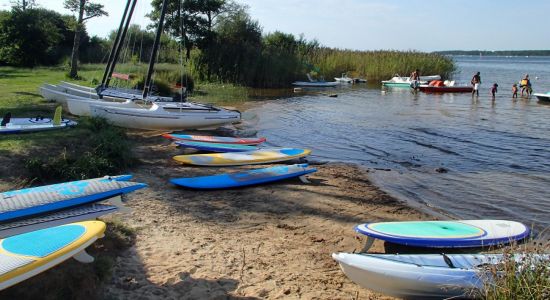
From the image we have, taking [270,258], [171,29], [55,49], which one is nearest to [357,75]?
[171,29]

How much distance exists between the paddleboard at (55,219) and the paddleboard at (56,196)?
0.06 m

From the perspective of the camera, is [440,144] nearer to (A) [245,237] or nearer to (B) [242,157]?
(B) [242,157]

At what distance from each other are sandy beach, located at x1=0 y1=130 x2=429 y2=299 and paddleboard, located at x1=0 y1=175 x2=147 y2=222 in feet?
1.82

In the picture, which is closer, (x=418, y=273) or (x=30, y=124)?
(x=418, y=273)

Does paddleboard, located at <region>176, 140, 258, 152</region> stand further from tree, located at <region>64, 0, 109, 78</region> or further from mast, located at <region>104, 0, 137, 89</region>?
tree, located at <region>64, 0, 109, 78</region>

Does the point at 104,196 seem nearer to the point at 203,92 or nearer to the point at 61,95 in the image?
the point at 61,95

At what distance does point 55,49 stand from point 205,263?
33279 millimetres

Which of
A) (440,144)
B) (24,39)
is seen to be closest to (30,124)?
(440,144)

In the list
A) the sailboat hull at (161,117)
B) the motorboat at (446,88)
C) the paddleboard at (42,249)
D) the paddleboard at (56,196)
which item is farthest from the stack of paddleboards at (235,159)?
the motorboat at (446,88)

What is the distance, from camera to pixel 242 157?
10.9m

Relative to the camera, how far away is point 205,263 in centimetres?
543

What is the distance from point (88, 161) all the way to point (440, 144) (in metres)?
10.5

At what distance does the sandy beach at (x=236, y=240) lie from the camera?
4820 millimetres

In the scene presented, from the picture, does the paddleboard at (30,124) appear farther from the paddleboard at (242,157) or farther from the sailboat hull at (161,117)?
the paddleboard at (242,157)
